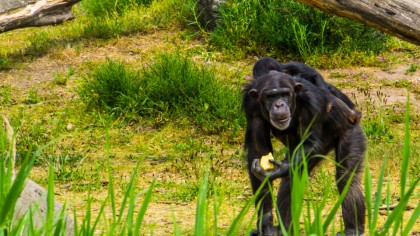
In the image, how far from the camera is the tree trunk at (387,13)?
21.3 ft

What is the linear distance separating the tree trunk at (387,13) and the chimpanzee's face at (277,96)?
1.50m

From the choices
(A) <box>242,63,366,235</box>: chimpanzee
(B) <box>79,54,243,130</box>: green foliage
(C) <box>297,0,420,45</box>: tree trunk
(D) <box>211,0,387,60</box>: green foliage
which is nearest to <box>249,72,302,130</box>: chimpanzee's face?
(A) <box>242,63,366,235</box>: chimpanzee

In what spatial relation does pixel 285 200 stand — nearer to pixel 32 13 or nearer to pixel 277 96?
pixel 277 96

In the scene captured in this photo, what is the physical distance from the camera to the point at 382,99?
29.8 feet

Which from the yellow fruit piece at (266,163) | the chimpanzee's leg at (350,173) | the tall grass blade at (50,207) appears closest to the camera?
the tall grass blade at (50,207)

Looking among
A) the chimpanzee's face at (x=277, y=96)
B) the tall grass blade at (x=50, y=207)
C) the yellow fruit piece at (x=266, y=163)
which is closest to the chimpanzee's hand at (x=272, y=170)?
the yellow fruit piece at (x=266, y=163)

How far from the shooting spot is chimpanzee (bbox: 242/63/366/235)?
5.21m

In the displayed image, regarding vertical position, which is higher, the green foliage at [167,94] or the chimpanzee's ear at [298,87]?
the chimpanzee's ear at [298,87]

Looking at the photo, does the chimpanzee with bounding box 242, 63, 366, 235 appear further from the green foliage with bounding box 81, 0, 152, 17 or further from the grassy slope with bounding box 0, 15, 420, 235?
the green foliage with bounding box 81, 0, 152, 17

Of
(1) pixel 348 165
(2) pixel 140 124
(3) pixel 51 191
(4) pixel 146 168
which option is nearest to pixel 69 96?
(2) pixel 140 124

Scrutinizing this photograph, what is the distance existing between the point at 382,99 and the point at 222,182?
2.92 meters

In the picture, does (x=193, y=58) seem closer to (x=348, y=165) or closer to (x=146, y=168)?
(x=146, y=168)

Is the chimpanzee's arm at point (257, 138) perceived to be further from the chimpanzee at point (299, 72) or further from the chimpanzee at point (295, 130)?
the chimpanzee at point (299, 72)

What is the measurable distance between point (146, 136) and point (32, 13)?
8.65 feet
